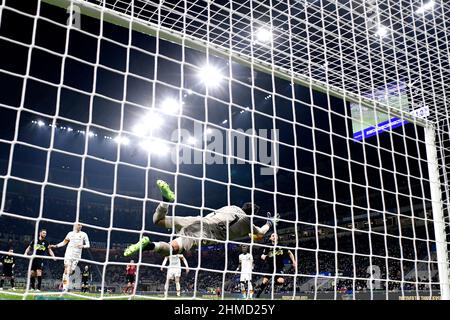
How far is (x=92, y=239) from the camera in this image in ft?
80.3

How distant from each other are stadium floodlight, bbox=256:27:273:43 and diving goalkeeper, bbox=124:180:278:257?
1871 millimetres

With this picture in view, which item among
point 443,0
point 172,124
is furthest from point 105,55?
point 443,0

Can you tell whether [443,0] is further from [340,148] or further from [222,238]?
[340,148]

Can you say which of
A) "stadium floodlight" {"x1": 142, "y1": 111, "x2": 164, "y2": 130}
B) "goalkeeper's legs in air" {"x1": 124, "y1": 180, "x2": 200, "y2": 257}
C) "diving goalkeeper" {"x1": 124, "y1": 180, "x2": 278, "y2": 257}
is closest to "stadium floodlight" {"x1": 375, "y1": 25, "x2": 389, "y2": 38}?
"diving goalkeeper" {"x1": 124, "y1": 180, "x2": 278, "y2": 257}

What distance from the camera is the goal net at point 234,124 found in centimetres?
404

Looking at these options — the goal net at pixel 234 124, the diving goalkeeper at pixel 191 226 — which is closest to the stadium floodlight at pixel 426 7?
the goal net at pixel 234 124

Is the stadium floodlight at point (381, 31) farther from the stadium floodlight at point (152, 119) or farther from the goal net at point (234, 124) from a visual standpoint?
the stadium floodlight at point (152, 119)

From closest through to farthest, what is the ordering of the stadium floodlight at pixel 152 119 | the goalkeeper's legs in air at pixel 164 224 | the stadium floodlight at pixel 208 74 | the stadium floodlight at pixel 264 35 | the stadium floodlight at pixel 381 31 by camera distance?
the stadium floodlight at pixel 152 119 < the stadium floodlight at pixel 208 74 < the goalkeeper's legs in air at pixel 164 224 < the stadium floodlight at pixel 264 35 < the stadium floodlight at pixel 381 31

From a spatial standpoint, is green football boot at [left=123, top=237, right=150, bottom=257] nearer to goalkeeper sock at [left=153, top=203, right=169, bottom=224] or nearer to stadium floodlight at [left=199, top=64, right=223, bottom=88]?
goalkeeper sock at [left=153, top=203, right=169, bottom=224]

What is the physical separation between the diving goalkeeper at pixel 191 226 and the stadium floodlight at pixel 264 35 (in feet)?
6.14

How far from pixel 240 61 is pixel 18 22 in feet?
21.5

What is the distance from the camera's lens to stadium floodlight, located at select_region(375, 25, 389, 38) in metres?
4.93

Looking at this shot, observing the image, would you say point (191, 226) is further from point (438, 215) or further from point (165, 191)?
point (438, 215)
